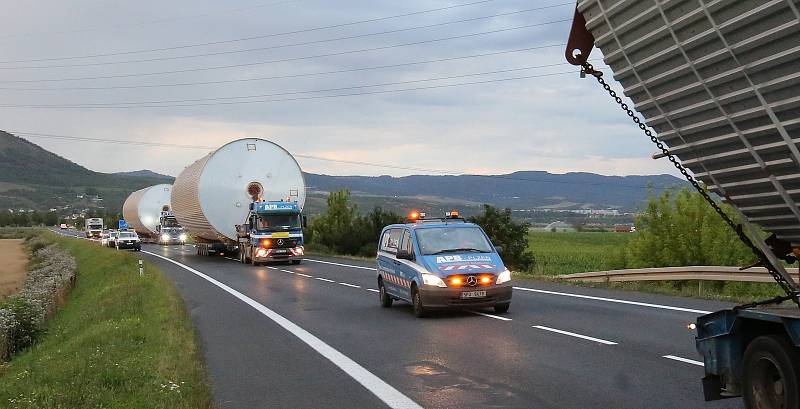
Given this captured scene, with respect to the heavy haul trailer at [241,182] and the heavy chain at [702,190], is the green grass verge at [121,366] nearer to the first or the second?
the heavy chain at [702,190]

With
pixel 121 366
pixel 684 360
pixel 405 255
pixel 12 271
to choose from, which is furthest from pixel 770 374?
pixel 12 271

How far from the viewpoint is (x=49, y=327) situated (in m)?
22.3

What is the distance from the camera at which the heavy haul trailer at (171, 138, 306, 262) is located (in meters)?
39.2

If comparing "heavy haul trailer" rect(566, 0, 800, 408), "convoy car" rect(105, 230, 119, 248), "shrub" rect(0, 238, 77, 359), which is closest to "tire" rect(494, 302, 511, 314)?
"heavy haul trailer" rect(566, 0, 800, 408)

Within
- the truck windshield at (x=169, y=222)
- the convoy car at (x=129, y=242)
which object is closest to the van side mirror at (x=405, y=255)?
the convoy car at (x=129, y=242)

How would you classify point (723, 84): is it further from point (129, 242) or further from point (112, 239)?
point (112, 239)

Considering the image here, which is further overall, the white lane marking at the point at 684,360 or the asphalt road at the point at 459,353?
the white lane marking at the point at 684,360

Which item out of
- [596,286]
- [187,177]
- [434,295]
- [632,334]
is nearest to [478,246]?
[434,295]

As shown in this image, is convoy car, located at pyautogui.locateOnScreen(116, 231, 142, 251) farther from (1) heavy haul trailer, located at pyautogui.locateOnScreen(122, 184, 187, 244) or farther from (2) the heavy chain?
(2) the heavy chain

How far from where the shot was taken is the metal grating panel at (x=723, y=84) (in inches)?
192

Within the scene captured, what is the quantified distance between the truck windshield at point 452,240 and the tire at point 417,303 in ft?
2.59

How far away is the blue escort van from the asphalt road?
38cm

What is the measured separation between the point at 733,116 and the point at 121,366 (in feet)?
24.4

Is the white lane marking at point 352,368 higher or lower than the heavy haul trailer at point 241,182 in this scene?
lower
